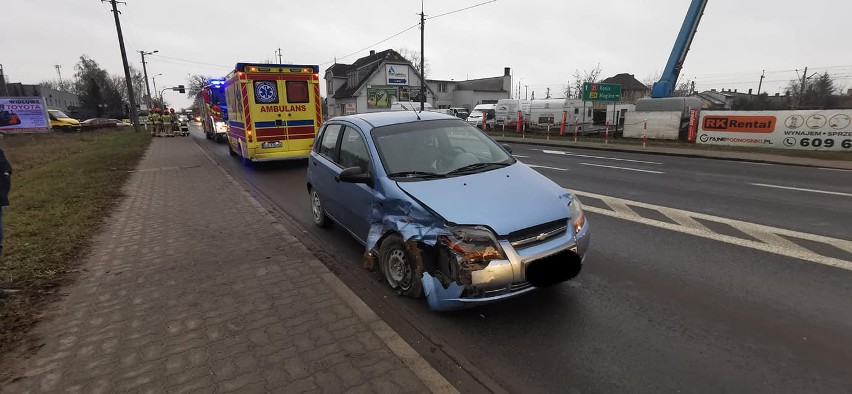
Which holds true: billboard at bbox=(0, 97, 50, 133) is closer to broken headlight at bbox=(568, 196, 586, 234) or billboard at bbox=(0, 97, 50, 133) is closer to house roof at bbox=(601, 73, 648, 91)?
broken headlight at bbox=(568, 196, 586, 234)

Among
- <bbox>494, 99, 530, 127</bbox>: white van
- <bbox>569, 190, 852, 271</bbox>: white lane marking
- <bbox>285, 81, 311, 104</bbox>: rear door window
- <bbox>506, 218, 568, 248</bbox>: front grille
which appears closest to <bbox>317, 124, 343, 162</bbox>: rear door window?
<bbox>506, 218, 568, 248</bbox>: front grille

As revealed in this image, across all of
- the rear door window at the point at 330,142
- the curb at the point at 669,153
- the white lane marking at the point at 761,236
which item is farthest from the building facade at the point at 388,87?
the white lane marking at the point at 761,236

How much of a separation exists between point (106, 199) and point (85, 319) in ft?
19.5

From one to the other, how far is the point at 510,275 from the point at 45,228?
6881mm

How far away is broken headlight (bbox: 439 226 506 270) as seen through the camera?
125 inches

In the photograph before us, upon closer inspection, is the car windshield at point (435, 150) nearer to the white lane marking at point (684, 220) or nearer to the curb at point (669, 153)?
the white lane marking at point (684, 220)

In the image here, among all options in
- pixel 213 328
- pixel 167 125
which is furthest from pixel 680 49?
pixel 167 125

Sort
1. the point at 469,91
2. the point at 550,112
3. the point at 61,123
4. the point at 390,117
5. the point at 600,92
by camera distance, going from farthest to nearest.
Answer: the point at 469,91, the point at 61,123, the point at 550,112, the point at 600,92, the point at 390,117

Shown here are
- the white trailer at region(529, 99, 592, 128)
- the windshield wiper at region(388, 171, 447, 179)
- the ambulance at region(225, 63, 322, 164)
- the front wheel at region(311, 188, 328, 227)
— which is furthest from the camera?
the white trailer at region(529, 99, 592, 128)

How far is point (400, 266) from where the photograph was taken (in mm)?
3865

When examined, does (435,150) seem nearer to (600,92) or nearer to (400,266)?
(400,266)

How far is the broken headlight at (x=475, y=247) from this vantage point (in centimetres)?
319

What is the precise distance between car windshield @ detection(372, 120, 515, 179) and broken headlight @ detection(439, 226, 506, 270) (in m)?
0.98

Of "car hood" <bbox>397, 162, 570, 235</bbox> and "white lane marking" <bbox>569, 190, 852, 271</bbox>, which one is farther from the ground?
"car hood" <bbox>397, 162, 570, 235</bbox>
